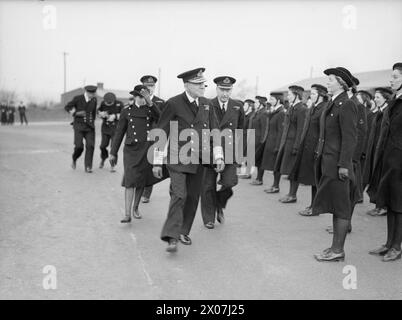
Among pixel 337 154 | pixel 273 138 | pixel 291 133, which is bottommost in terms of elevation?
pixel 273 138

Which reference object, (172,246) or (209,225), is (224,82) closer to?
(209,225)

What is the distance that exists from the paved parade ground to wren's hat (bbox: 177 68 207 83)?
205 cm

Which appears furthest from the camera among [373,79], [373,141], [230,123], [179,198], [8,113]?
[373,79]

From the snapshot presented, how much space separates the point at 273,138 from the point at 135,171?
4.44 metres

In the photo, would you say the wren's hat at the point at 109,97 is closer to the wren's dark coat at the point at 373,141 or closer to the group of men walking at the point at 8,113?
the wren's dark coat at the point at 373,141

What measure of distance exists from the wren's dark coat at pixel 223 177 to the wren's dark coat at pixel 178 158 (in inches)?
39.4

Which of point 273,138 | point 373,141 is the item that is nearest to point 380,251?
point 373,141

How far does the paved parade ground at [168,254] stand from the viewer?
13.7 feet

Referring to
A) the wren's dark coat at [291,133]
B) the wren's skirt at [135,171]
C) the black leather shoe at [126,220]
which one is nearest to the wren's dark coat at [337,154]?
the wren's skirt at [135,171]

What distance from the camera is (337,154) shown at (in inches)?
201

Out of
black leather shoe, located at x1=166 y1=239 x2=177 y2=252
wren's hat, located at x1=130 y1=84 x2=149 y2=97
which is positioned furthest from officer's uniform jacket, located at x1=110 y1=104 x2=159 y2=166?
black leather shoe, located at x1=166 y1=239 x2=177 y2=252

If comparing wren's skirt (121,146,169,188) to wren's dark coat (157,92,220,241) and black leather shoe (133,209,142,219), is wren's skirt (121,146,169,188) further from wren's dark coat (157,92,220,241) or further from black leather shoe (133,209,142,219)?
wren's dark coat (157,92,220,241)
